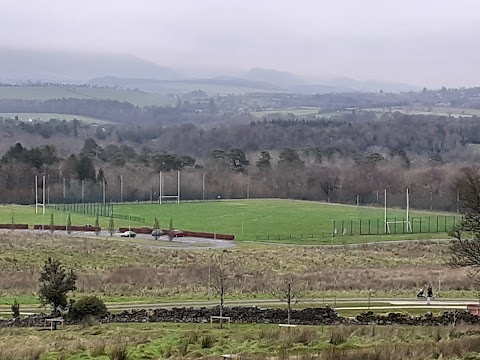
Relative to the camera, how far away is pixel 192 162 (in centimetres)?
15512

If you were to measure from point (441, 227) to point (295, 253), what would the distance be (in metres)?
31.4

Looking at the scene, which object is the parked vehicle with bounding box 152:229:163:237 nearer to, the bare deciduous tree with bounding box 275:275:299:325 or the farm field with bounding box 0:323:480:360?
the bare deciduous tree with bounding box 275:275:299:325

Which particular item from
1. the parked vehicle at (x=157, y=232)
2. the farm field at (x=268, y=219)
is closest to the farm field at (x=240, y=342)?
the parked vehicle at (x=157, y=232)

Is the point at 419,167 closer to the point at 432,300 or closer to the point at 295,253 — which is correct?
the point at 295,253

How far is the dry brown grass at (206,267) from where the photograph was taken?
46.2 meters

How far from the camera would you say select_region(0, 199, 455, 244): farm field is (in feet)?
301

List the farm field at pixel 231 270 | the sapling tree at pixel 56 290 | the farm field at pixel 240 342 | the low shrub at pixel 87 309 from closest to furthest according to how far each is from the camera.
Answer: the farm field at pixel 240 342 → the low shrub at pixel 87 309 → the sapling tree at pixel 56 290 → the farm field at pixel 231 270

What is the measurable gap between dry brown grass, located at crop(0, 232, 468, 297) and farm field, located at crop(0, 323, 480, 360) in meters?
14.9

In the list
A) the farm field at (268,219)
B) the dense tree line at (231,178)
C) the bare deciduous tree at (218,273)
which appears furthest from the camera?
the dense tree line at (231,178)

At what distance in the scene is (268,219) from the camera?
343ft

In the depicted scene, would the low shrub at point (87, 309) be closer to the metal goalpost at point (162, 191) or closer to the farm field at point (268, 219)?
the farm field at point (268, 219)

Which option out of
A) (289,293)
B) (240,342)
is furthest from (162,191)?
(240,342)

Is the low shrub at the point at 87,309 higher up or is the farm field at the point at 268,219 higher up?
the low shrub at the point at 87,309

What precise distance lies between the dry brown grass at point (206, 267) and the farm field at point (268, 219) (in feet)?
40.1
